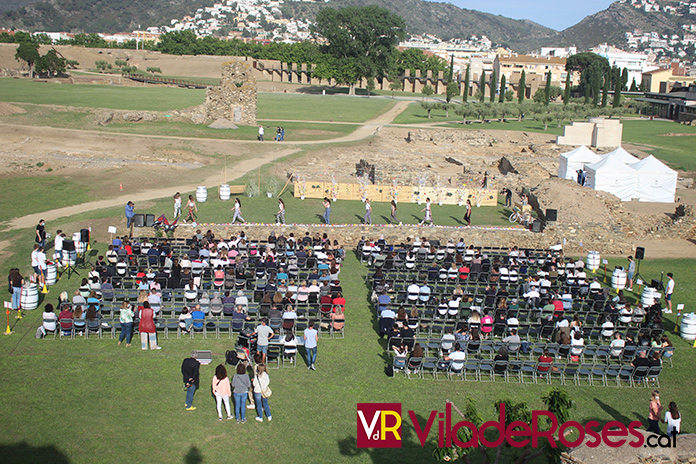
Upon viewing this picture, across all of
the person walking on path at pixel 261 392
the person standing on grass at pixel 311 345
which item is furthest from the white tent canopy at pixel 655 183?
the person walking on path at pixel 261 392

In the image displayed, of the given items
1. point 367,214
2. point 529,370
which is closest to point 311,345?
point 529,370

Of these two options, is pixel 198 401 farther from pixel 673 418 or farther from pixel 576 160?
pixel 576 160

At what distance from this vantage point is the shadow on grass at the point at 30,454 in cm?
1054

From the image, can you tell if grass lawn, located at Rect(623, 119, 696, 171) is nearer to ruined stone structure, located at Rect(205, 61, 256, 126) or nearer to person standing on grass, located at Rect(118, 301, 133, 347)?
ruined stone structure, located at Rect(205, 61, 256, 126)

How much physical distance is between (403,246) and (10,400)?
13587 mm

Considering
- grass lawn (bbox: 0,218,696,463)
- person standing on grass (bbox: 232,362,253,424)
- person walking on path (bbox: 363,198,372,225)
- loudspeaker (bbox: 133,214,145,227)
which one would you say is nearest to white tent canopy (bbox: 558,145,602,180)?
person walking on path (bbox: 363,198,372,225)

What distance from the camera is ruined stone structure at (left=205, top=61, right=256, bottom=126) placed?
54.2 metres

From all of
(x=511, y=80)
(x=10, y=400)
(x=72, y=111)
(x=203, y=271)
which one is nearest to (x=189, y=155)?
(x=72, y=111)

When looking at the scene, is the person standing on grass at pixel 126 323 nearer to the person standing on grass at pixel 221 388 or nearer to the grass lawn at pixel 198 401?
the grass lawn at pixel 198 401

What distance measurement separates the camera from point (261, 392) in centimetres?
1210

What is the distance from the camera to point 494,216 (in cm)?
3098

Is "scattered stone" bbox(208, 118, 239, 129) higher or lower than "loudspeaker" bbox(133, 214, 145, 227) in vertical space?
higher

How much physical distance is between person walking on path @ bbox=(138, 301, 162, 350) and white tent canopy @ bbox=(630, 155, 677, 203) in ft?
97.3

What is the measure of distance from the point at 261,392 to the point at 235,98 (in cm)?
4574
